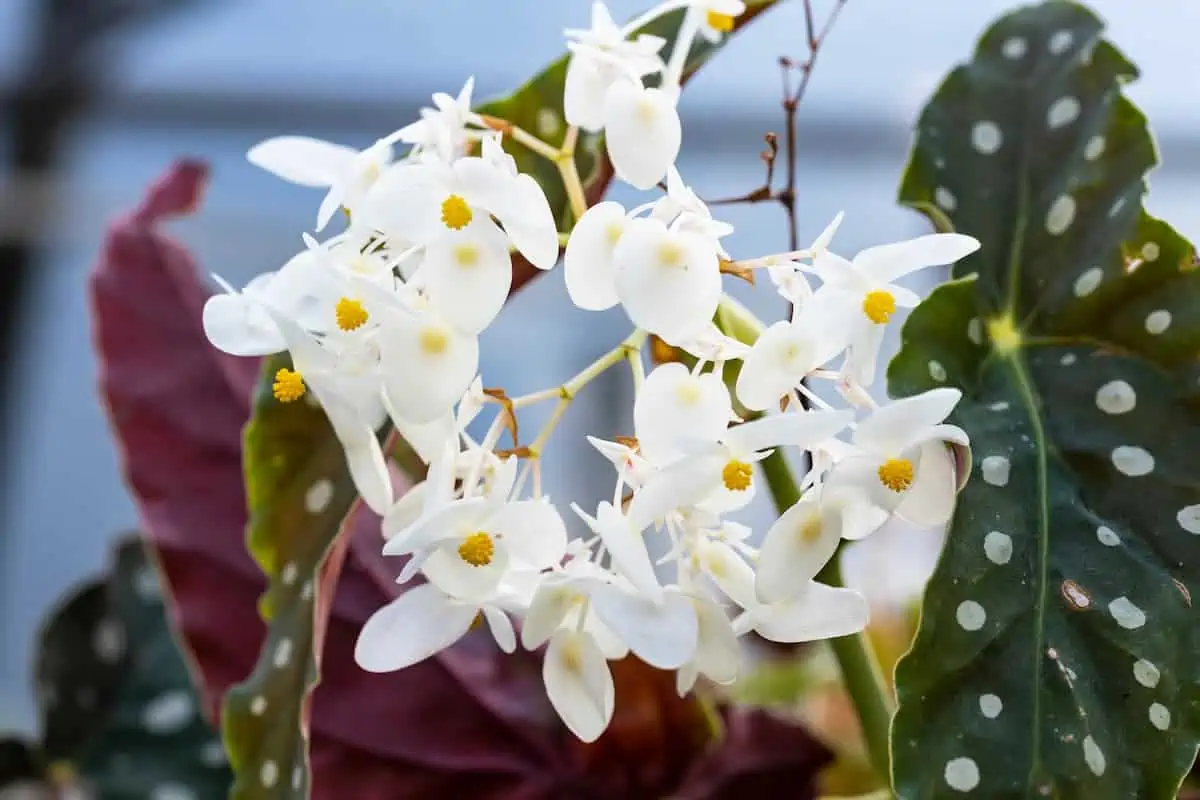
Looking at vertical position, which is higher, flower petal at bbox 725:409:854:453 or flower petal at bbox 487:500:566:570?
flower petal at bbox 725:409:854:453

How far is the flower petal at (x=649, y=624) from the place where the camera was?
28cm

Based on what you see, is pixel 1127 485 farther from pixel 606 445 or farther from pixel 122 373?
pixel 122 373

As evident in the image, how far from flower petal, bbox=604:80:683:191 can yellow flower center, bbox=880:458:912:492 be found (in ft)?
0.37

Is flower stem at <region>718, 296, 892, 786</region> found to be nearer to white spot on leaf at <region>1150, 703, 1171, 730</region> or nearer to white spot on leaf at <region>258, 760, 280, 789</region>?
white spot on leaf at <region>1150, 703, 1171, 730</region>

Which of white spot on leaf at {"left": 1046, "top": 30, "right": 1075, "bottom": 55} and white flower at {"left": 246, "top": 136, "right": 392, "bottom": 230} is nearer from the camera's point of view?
white flower at {"left": 246, "top": 136, "right": 392, "bottom": 230}

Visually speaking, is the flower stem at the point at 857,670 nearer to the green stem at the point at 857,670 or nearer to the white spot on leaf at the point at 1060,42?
the green stem at the point at 857,670

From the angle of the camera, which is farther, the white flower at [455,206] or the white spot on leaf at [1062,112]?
the white spot on leaf at [1062,112]

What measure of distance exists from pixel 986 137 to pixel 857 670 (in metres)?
0.24

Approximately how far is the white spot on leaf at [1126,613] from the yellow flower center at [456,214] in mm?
250

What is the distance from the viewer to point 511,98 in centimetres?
44

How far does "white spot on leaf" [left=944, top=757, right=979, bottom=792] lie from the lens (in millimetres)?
330

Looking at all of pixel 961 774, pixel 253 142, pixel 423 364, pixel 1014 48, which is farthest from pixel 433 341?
pixel 253 142

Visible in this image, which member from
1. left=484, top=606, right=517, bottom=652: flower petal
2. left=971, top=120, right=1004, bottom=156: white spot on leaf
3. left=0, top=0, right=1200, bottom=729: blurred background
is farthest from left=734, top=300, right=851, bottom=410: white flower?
left=0, top=0, right=1200, bottom=729: blurred background

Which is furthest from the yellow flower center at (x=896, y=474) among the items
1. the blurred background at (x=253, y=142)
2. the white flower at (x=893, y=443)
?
the blurred background at (x=253, y=142)
